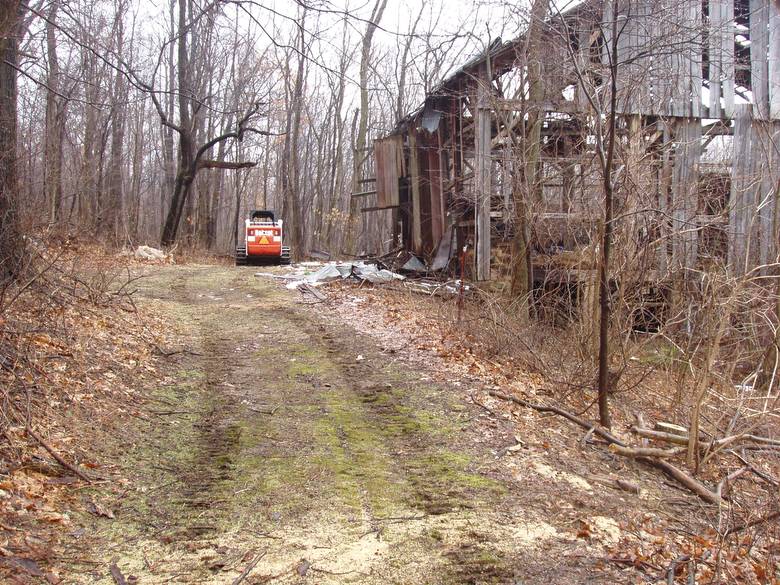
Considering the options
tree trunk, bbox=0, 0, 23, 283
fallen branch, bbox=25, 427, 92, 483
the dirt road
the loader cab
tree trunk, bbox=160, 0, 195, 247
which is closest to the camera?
the dirt road

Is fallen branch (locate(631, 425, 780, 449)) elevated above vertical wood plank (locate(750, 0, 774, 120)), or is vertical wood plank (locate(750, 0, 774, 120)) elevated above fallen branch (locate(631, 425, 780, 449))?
vertical wood plank (locate(750, 0, 774, 120))

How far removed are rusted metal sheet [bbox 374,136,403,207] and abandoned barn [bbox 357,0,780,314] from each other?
0.04 metres

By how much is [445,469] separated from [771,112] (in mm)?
13904

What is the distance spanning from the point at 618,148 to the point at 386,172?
1246cm

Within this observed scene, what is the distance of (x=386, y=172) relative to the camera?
19.4 meters

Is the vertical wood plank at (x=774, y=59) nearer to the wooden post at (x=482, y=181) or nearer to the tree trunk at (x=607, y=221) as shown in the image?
the wooden post at (x=482, y=181)

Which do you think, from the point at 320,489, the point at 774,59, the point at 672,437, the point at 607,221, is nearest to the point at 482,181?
the point at 607,221

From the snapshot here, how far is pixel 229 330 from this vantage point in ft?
31.7

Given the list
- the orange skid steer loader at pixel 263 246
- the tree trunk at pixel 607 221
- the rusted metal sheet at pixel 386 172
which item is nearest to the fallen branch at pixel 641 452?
the tree trunk at pixel 607 221

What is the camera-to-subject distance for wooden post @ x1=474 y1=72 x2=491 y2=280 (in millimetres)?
12395

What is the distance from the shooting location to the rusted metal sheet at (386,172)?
19328 mm

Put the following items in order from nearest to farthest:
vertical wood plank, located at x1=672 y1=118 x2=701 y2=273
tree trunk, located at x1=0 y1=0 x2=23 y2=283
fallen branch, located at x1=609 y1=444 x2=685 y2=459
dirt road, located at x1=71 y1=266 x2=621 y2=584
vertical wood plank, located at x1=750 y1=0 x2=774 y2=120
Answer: dirt road, located at x1=71 y1=266 x2=621 y2=584
fallen branch, located at x1=609 y1=444 x2=685 y2=459
tree trunk, located at x1=0 y1=0 x2=23 y2=283
vertical wood plank, located at x1=672 y1=118 x2=701 y2=273
vertical wood plank, located at x1=750 y1=0 x2=774 y2=120

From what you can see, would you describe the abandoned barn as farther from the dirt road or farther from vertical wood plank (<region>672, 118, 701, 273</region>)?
the dirt road

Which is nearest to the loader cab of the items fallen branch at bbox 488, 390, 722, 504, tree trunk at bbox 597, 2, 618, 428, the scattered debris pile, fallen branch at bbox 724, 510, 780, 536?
the scattered debris pile
